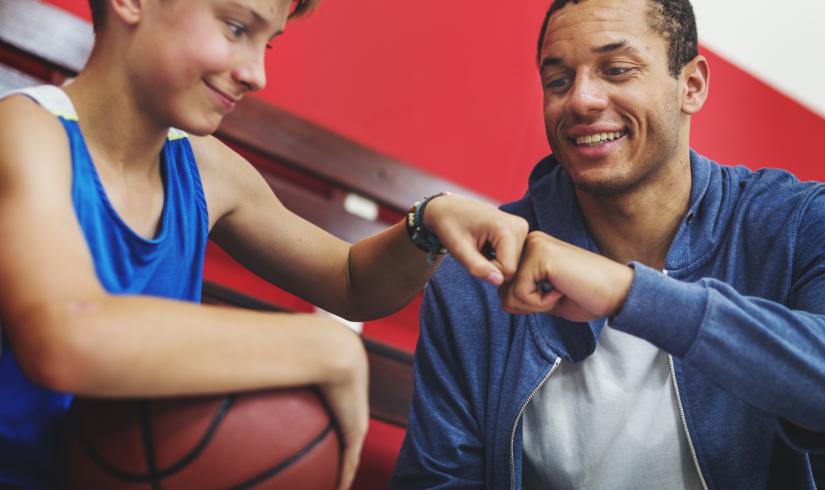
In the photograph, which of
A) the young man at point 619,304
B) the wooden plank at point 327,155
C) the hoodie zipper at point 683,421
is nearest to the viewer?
the young man at point 619,304

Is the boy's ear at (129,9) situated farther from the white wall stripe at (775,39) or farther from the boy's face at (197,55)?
the white wall stripe at (775,39)

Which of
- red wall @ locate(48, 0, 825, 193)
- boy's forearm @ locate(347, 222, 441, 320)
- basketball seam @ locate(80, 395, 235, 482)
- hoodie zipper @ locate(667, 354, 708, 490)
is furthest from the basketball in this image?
red wall @ locate(48, 0, 825, 193)

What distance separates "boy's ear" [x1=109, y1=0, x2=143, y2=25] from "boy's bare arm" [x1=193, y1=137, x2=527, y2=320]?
29 cm

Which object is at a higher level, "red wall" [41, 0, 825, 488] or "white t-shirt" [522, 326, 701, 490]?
"red wall" [41, 0, 825, 488]

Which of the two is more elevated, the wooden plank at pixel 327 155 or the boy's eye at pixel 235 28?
the boy's eye at pixel 235 28

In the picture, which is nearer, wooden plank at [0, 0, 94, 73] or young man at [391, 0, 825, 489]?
young man at [391, 0, 825, 489]

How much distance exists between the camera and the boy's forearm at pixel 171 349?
2.63 feet

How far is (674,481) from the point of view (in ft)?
4.92

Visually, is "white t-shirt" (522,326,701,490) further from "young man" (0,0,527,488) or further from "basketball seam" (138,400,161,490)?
"basketball seam" (138,400,161,490)

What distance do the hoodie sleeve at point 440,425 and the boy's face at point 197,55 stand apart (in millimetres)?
756

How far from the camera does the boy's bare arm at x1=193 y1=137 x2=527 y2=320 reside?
135 cm

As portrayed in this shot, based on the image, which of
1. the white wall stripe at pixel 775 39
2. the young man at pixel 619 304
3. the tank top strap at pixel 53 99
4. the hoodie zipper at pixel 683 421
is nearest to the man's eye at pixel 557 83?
the young man at pixel 619 304

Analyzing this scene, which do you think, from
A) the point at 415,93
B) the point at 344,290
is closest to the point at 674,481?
the point at 344,290

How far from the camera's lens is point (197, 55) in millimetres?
1044
